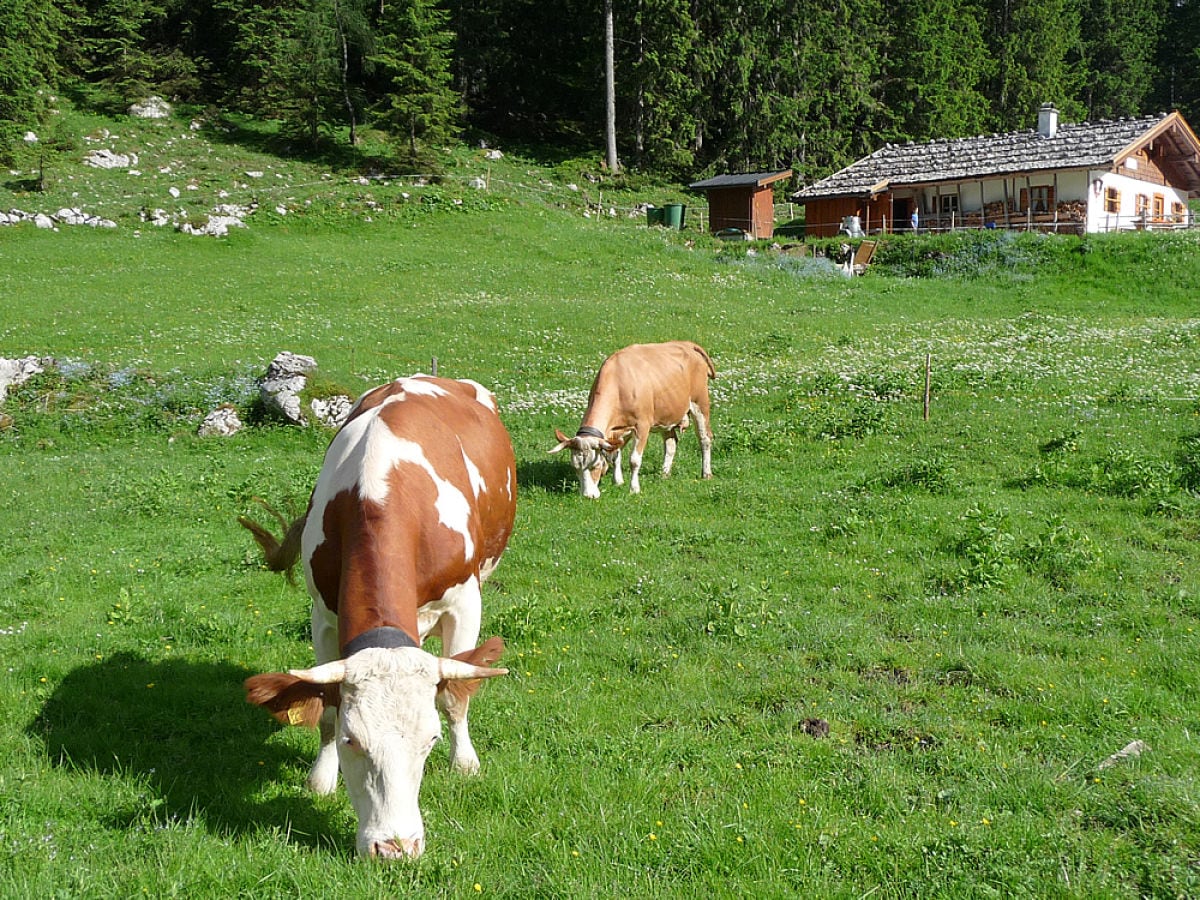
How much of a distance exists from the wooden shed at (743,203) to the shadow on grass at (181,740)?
1763 inches

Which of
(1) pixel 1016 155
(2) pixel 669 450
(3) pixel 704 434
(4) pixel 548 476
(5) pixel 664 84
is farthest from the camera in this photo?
(5) pixel 664 84

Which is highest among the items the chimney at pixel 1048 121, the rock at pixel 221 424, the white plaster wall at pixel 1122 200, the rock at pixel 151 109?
the rock at pixel 151 109

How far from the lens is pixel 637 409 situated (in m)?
14.3

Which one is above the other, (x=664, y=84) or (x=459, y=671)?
(x=664, y=84)

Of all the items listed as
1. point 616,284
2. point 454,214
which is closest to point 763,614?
point 616,284

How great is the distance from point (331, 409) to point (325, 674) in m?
14.1

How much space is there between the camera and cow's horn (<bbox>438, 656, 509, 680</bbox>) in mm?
4613

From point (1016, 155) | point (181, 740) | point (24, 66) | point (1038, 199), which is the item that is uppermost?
point (24, 66)

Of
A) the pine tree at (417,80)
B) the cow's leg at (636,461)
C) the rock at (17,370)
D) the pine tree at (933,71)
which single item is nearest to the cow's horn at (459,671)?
the cow's leg at (636,461)

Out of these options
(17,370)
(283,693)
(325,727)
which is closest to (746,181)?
(17,370)

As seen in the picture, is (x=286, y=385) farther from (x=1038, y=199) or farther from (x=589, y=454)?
(x=1038, y=199)

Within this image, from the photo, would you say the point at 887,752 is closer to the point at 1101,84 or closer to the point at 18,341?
the point at 18,341

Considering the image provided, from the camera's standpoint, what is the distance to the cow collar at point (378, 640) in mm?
4625

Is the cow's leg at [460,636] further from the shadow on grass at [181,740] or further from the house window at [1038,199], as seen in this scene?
the house window at [1038,199]
